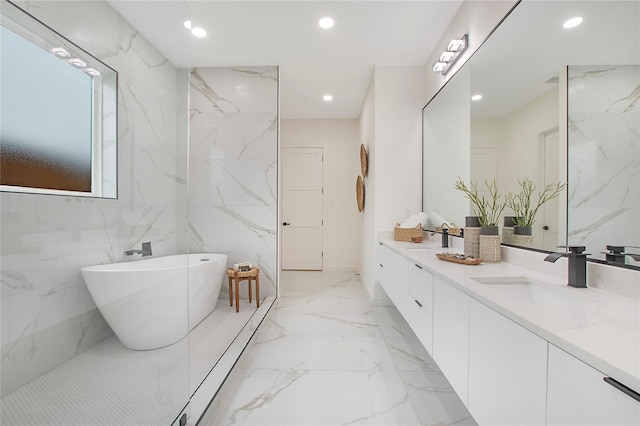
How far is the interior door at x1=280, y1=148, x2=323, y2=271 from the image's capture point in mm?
5008

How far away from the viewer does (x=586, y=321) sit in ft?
2.42

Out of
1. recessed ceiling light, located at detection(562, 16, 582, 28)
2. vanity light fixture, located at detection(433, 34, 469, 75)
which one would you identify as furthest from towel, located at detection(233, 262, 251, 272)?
recessed ceiling light, located at detection(562, 16, 582, 28)

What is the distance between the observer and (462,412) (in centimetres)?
145

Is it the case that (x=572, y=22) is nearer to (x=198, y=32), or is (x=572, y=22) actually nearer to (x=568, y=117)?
(x=568, y=117)

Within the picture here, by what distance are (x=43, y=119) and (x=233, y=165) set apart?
239 cm

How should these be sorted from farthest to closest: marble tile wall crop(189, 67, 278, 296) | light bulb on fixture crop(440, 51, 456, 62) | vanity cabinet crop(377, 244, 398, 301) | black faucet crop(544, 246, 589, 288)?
marble tile wall crop(189, 67, 278, 296)
vanity cabinet crop(377, 244, 398, 301)
light bulb on fixture crop(440, 51, 456, 62)
black faucet crop(544, 246, 589, 288)

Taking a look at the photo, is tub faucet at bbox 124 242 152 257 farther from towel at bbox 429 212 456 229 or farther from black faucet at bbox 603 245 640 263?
towel at bbox 429 212 456 229

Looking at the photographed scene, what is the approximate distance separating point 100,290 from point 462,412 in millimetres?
1803

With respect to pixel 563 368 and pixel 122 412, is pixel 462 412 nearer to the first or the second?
pixel 563 368

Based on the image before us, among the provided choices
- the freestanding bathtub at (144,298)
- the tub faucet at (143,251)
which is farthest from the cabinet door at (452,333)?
the tub faucet at (143,251)

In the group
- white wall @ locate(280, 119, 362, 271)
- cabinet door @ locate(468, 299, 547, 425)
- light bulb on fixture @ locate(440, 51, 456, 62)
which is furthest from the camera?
white wall @ locate(280, 119, 362, 271)

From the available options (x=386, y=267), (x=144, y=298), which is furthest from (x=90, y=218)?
(x=386, y=267)

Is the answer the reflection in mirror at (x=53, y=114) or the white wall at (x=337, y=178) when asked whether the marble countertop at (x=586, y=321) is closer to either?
the reflection in mirror at (x=53, y=114)

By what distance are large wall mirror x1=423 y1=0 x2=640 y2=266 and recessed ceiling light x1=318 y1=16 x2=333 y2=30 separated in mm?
1215
